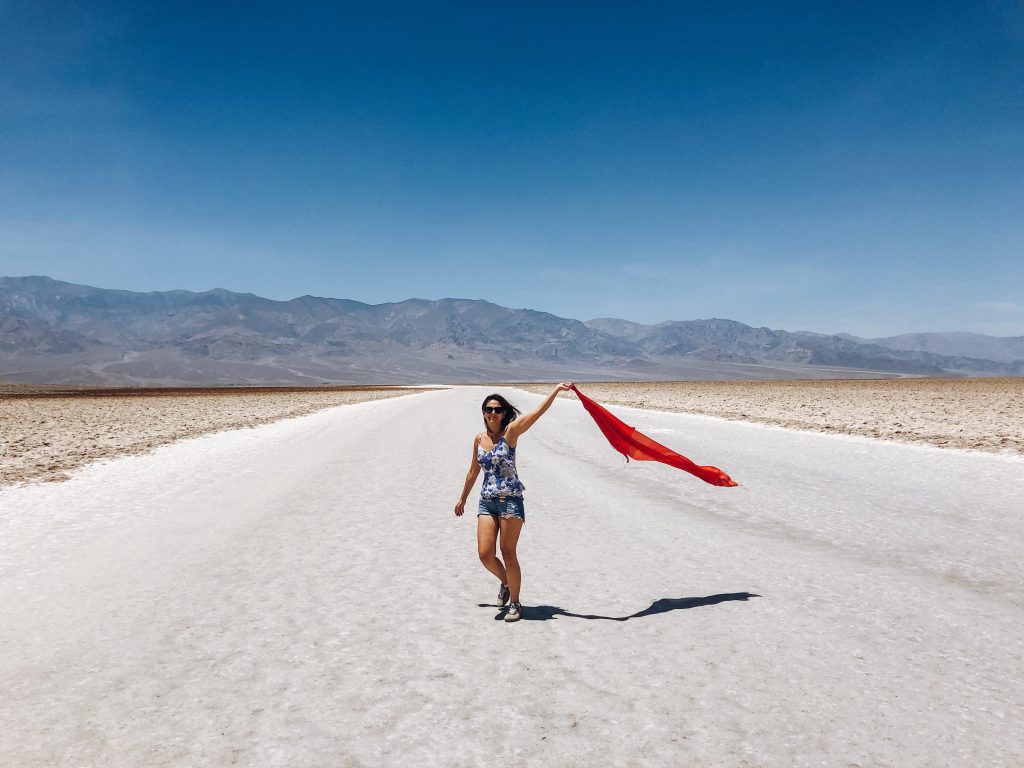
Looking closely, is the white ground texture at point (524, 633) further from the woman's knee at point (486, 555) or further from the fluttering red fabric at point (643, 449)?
the fluttering red fabric at point (643, 449)

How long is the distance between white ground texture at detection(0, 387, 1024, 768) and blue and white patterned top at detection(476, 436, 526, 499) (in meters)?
0.93

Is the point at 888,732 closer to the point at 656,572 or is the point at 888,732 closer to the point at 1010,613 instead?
the point at 1010,613

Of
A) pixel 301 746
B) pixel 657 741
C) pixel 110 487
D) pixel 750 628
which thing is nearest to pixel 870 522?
pixel 750 628

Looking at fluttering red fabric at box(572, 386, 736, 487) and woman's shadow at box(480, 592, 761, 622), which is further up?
fluttering red fabric at box(572, 386, 736, 487)

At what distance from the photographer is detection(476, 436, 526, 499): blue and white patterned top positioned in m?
5.15

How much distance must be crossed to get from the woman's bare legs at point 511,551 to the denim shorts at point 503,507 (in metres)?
0.04

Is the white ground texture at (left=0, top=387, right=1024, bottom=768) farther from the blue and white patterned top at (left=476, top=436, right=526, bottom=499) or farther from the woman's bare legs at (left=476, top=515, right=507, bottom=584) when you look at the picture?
the blue and white patterned top at (left=476, top=436, right=526, bottom=499)

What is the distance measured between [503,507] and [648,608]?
1341 mm

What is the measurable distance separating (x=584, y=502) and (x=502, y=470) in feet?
16.7

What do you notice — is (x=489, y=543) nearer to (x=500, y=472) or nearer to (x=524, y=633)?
(x=500, y=472)

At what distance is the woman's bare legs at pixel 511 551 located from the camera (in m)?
5.11

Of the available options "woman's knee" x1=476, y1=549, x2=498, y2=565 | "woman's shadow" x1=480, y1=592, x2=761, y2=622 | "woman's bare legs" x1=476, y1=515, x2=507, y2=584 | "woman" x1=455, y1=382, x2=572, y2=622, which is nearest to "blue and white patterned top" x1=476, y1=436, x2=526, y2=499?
"woman" x1=455, y1=382, x2=572, y2=622

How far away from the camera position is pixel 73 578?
635cm

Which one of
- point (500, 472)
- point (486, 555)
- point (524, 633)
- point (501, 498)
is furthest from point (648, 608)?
point (500, 472)
